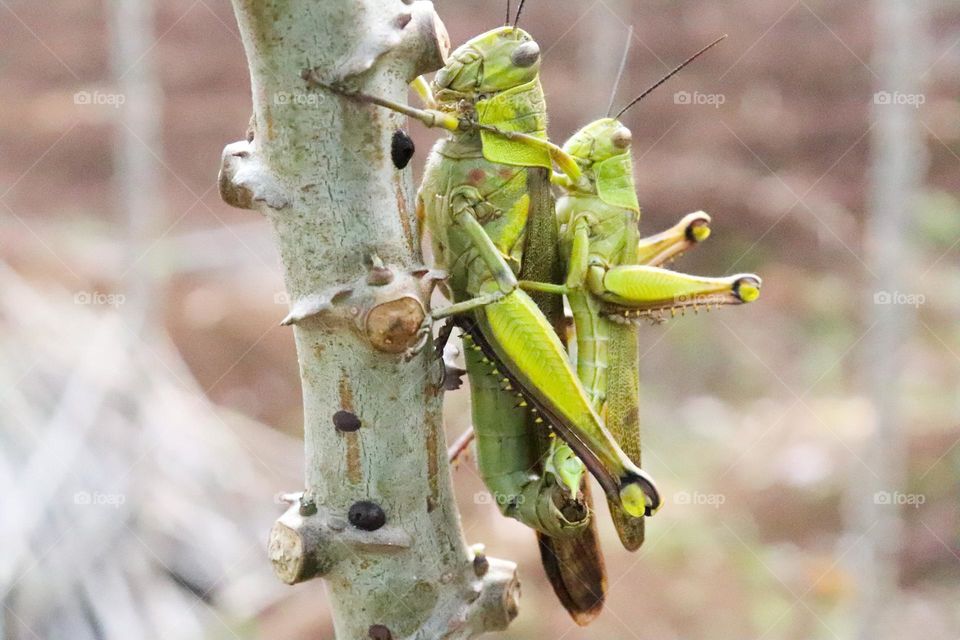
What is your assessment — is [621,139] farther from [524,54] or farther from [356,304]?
[356,304]

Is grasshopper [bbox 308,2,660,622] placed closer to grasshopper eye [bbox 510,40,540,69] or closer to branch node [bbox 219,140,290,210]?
grasshopper eye [bbox 510,40,540,69]

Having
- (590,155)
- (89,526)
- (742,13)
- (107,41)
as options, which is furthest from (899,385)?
(107,41)

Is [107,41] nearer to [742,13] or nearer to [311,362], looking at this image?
[742,13]

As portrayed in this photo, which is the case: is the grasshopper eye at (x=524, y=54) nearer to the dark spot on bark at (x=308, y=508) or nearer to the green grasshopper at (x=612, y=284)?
the green grasshopper at (x=612, y=284)

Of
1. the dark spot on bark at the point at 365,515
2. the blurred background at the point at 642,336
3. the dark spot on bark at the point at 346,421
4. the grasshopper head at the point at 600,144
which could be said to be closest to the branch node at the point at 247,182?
the dark spot on bark at the point at 346,421

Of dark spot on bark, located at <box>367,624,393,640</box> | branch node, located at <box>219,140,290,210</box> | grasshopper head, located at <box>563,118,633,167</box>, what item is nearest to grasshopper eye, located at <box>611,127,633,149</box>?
grasshopper head, located at <box>563,118,633,167</box>

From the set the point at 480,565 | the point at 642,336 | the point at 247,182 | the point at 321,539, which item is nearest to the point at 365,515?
the point at 321,539
